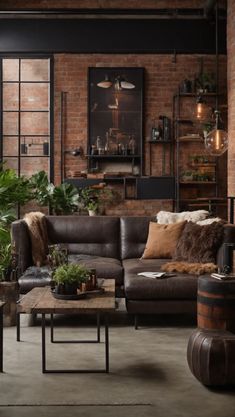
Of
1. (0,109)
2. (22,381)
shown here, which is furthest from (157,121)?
(22,381)

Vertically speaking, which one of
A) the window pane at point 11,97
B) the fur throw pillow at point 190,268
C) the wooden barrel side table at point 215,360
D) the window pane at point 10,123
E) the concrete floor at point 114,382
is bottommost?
the concrete floor at point 114,382

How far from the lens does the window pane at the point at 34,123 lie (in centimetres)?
1094

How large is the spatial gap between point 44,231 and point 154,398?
3413 mm

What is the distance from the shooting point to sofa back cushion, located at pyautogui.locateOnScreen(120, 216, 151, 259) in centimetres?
712

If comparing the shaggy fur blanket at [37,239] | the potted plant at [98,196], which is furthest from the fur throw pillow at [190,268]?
the potted plant at [98,196]

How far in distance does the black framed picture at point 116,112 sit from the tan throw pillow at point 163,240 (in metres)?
3.95

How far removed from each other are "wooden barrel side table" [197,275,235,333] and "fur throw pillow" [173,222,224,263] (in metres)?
1.90

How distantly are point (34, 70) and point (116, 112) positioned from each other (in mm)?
1515

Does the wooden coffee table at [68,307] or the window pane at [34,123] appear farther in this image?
the window pane at [34,123]

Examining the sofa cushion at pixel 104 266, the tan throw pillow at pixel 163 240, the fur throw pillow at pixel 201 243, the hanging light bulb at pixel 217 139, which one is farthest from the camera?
the hanging light bulb at pixel 217 139

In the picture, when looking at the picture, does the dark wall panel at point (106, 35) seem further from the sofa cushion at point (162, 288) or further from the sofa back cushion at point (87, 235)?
the sofa cushion at point (162, 288)

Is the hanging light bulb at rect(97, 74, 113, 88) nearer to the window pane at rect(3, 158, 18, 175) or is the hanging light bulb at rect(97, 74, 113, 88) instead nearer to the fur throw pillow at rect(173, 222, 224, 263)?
the window pane at rect(3, 158, 18, 175)

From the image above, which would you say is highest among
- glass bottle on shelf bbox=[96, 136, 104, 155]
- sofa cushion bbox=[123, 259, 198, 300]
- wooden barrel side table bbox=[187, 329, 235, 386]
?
glass bottle on shelf bbox=[96, 136, 104, 155]

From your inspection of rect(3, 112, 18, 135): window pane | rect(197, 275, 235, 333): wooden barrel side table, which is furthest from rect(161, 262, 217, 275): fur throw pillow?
rect(3, 112, 18, 135): window pane
